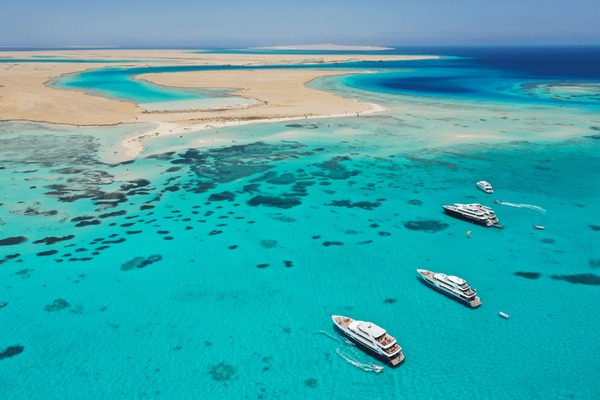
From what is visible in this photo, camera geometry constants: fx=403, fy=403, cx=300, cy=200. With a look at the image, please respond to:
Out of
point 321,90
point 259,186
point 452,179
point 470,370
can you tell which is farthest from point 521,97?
point 470,370

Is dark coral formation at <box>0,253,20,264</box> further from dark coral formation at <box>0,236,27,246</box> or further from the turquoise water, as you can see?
dark coral formation at <box>0,236,27,246</box>

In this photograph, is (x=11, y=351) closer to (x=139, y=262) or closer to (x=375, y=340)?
(x=139, y=262)

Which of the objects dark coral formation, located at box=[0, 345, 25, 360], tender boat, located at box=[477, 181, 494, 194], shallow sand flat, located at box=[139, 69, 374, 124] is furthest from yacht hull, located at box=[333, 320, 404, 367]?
shallow sand flat, located at box=[139, 69, 374, 124]

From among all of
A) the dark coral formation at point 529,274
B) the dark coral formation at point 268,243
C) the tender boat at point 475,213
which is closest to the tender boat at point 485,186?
the tender boat at point 475,213

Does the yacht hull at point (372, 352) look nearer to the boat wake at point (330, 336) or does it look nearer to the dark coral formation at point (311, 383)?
the boat wake at point (330, 336)

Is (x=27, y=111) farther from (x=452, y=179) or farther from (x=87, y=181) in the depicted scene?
(x=452, y=179)

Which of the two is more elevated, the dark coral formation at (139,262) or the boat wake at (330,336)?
the dark coral formation at (139,262)
